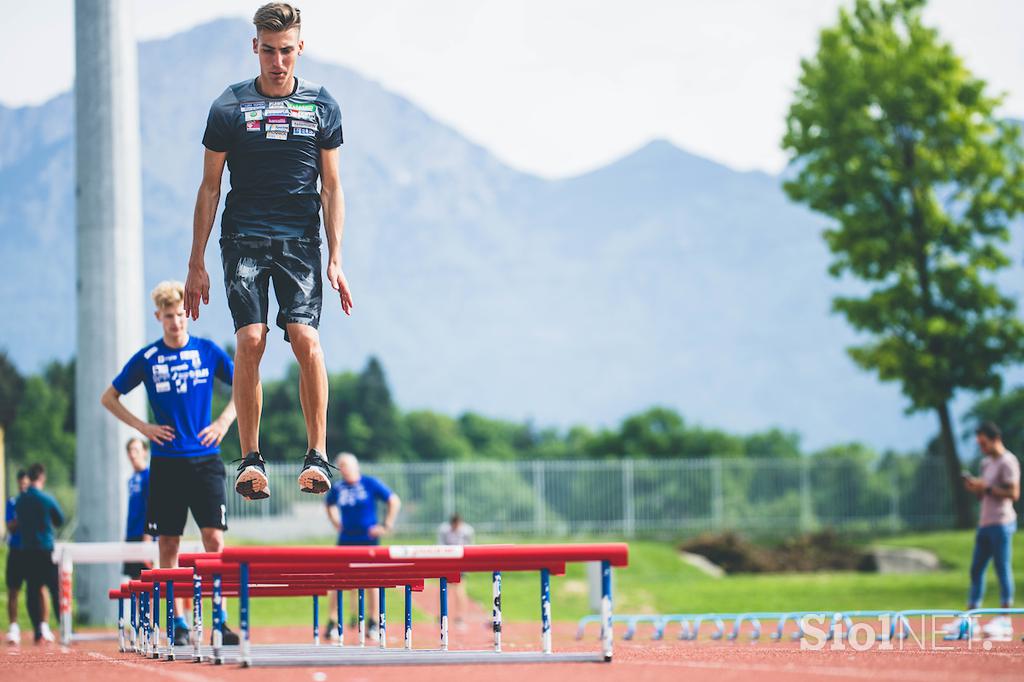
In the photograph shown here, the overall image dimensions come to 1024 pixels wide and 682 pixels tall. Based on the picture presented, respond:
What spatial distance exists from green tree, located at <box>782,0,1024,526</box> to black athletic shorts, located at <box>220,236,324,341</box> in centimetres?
3113

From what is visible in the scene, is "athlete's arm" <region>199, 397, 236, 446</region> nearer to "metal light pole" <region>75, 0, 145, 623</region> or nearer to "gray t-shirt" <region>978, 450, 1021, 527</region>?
"gray t-shirt" <region>978, 450, 1021, 527</region>

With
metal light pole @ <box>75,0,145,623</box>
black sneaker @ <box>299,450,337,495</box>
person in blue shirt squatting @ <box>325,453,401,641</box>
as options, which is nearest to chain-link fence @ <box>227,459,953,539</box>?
metal light pole @ <box>75,0,145,623</box>

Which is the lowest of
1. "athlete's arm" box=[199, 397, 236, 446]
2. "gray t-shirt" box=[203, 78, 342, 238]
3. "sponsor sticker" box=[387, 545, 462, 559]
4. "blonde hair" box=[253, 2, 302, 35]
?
"sponsor sticker" box=[387, 545, 462, 559]

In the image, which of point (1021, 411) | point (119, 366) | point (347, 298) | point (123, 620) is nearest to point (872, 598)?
point (119, 366)

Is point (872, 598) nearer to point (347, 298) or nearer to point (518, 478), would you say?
point (518, 478)

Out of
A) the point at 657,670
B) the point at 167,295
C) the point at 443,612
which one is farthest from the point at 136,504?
the point at 657,670

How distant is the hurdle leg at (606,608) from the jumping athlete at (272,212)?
1550mm

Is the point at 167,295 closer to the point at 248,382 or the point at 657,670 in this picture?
the point at 248,382

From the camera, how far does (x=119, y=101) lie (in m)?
19.6

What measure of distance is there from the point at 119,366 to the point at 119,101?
3641 millimetres

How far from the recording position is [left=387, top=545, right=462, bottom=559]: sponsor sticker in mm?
6684

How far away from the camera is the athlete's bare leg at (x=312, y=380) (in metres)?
7.55

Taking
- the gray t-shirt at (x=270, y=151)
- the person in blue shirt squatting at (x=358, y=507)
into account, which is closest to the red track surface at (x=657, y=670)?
the gray t-shirt at (x=270, y=151)

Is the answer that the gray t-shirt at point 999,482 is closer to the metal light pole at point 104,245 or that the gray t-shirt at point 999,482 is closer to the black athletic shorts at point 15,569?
the metal light pole at point 104,245
